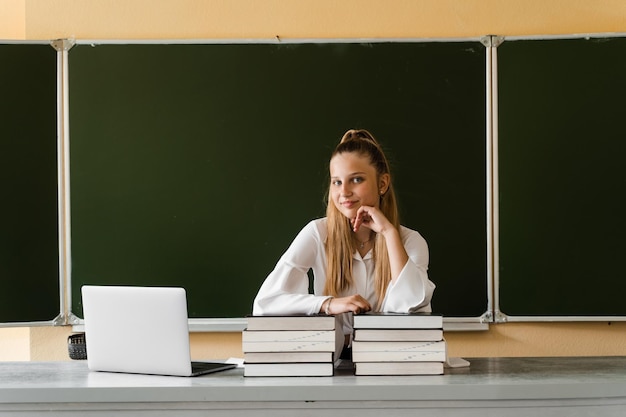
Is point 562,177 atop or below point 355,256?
atop

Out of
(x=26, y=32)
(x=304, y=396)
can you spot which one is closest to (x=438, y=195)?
(x=304, y=396)

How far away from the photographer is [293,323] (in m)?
2.16

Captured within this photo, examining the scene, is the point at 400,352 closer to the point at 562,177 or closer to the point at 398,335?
the point at 398,335

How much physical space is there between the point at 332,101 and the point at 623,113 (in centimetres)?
129

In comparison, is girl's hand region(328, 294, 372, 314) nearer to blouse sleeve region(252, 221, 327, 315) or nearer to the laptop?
blouse sleeve region(252, 221, 327, 315)

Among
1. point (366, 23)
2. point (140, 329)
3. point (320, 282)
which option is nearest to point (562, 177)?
point (366, 23)

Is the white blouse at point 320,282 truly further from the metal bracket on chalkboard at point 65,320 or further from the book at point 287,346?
the metal bracket on chalkboard at point 65,320

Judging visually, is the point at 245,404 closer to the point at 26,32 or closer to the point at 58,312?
the point at 58,312

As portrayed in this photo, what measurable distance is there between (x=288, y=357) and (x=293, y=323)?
0.09 meters

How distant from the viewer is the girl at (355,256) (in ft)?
8.08

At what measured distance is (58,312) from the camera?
3.57m

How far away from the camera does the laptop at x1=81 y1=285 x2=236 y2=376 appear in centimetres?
214

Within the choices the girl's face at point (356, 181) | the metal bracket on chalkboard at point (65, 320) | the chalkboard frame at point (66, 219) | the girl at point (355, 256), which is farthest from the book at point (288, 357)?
the metal bracket on chalkboard at point (65, 320)

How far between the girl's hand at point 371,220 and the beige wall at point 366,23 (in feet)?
3.77
